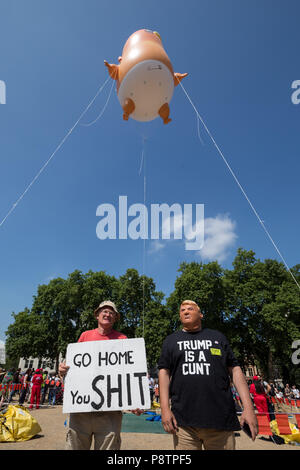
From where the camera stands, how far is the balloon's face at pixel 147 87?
5996 millimetres

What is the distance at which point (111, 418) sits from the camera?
2.88 meters

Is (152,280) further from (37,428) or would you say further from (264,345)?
(37,428)

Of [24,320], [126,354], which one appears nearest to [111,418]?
[126,354]

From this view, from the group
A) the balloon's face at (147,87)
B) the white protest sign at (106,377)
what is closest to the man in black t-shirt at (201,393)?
the white protest sign at (106,377)

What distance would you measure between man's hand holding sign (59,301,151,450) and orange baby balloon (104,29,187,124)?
18.3 ft

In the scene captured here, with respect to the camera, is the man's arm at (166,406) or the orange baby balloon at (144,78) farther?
the orange baby balloon at (144,78)

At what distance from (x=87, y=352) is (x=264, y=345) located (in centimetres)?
3338

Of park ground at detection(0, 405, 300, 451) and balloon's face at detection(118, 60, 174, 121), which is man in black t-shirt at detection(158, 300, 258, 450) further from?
balloon's face at detection(118, 60, 174, 121)

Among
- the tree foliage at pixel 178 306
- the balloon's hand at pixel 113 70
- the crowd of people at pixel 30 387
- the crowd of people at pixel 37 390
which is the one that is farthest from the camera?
the tree foliage at pixel 178 306

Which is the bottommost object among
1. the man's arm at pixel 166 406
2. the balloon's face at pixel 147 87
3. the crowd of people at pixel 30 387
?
the crowd of people at pixel 30 387

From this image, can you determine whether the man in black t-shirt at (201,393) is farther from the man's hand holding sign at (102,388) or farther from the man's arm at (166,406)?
the man's hand holding sign at (102,388)

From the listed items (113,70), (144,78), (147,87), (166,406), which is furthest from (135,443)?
(113,70)

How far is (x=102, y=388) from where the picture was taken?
291cm
